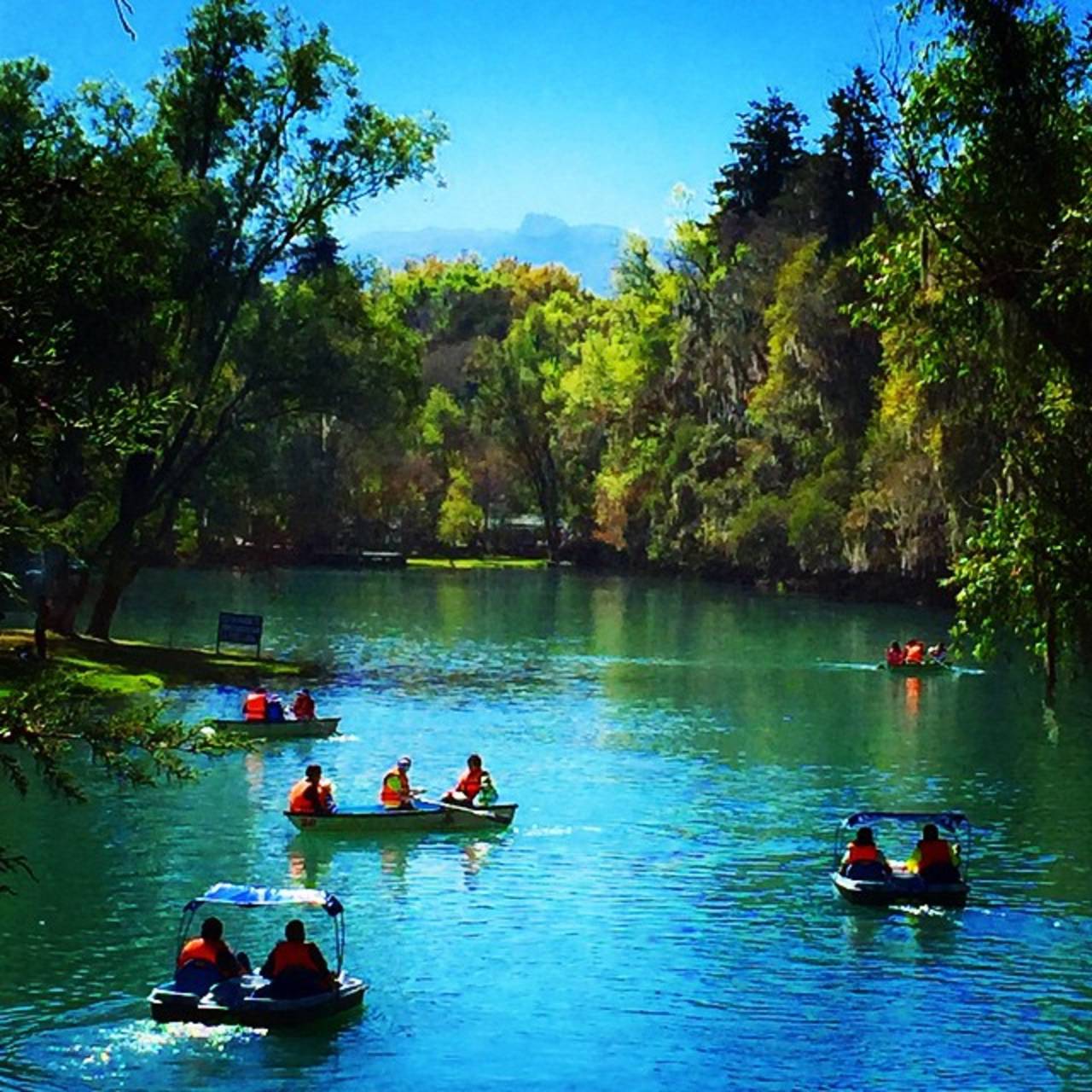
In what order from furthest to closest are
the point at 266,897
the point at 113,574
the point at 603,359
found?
the point at 603,359
the point at 113,574
the point at 266,897

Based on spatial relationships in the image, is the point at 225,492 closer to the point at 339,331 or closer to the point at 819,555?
the point at 339,331

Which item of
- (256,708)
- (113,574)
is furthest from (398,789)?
(113,574)

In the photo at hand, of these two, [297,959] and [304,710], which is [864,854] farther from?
[304,710]

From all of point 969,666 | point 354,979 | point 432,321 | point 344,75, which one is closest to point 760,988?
point 354,979

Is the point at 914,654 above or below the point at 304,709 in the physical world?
above

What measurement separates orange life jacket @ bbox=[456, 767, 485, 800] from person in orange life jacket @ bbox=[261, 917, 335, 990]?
11622 millimetres

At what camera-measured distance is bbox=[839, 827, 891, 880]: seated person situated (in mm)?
27938

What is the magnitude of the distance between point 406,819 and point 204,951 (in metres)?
11.2

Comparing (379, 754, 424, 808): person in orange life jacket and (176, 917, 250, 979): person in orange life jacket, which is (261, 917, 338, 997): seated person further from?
(379, 754, 424, 808): person in orange life jacket

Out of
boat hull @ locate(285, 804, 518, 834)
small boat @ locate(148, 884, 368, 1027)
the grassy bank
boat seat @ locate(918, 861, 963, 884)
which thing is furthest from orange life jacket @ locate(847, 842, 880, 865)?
the grassy bank

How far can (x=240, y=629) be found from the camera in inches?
2133

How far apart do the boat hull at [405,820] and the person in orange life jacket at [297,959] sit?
996 cm

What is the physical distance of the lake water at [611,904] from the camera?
21.2 m

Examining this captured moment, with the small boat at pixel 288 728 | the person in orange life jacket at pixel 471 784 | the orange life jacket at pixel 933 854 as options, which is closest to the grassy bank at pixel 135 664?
the small boat at pixel 288 728
